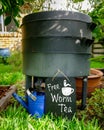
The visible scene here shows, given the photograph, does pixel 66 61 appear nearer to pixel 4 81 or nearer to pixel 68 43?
pixel 68 43

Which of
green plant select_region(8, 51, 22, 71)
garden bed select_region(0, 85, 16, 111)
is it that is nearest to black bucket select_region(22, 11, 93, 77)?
garden bed select_region(0, 85, 16, 111)

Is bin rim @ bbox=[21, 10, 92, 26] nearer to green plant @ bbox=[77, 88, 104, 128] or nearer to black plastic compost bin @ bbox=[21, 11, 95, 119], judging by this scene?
black plastic compost bin @ bbox=[21, 11, 95, 119]

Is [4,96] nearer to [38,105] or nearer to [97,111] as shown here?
[38,105]

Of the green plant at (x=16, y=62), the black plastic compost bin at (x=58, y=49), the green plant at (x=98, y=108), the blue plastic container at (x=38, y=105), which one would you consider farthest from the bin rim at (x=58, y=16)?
the green plant at (x=16, y=62)

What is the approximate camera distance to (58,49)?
101 inches

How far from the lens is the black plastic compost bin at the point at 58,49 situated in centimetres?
257

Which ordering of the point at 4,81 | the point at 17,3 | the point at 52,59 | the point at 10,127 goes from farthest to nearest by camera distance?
1. the point at 4,81
2. the point at 17,3
3. the point at 52,59
4. the point at 10,127

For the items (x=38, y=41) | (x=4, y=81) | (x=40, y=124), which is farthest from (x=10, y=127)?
(x=4, y=81)

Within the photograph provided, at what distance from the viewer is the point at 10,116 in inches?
108

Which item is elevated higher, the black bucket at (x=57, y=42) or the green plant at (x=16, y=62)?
the black bucket at (x=57, y=42)

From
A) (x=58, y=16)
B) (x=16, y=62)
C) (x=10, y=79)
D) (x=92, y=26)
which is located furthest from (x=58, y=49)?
(x=16, y=62)

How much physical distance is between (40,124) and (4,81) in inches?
117

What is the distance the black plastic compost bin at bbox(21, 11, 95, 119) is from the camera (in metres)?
2.57

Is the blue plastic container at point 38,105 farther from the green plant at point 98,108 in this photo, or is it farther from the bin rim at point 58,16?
the bin rim at point 58,16
